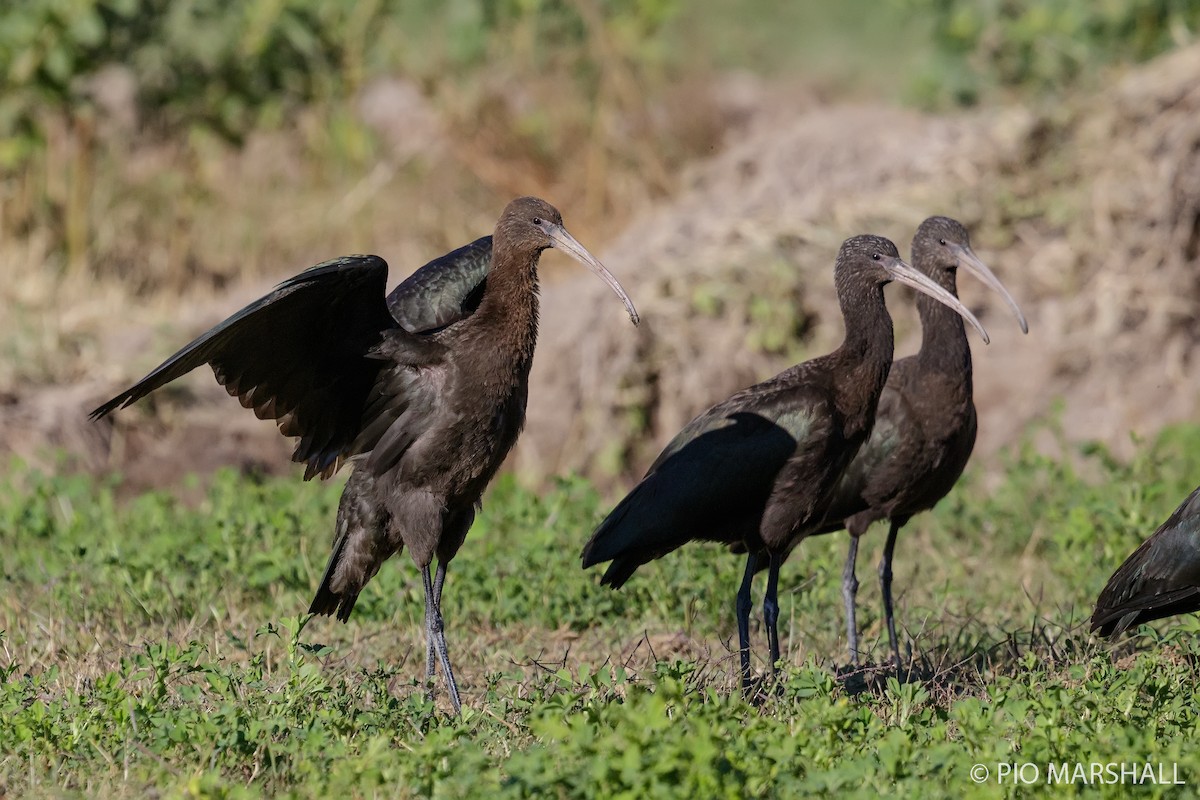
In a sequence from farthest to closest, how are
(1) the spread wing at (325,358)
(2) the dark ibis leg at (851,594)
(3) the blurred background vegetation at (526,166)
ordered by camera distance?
(3) the blurred background vegetation at (526,166) → (2) the dark ibis leg at (851,594) → (1) the spread wing at (325,358)

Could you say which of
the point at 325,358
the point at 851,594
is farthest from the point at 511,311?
the point at 851,594

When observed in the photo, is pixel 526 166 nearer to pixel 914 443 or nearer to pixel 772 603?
pixel 914 443

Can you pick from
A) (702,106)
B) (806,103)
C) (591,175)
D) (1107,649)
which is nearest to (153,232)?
(591,175)

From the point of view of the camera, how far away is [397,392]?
5383 millimetres

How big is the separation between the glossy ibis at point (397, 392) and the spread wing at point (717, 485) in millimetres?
478

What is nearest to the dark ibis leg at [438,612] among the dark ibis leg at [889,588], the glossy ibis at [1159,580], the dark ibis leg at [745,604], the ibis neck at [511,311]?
the ibis neck at [511,311]

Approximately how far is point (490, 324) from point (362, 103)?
11.0 m

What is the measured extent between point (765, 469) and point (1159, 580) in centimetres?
128

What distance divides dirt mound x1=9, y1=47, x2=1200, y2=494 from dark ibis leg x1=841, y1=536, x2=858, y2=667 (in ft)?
10.3

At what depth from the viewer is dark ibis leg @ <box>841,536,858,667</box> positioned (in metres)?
5.90

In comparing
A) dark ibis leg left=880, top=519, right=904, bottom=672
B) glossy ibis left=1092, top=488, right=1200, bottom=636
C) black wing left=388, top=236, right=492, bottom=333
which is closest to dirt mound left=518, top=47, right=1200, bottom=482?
dark ibis leg left=880, top=519, right=904, bottom=672

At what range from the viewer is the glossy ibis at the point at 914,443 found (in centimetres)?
601

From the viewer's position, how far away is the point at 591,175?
11531mm

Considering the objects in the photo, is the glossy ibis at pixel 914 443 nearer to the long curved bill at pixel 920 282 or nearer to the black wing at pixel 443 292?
the long curved bill at pixel 920 282
